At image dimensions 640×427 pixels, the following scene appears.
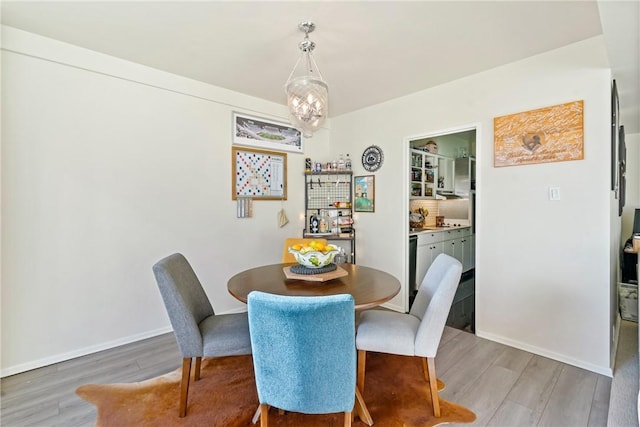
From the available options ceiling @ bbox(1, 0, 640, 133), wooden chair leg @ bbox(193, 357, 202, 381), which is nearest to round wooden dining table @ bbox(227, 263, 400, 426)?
wooden chair leg @ bbox(193, 357, 202, 381)

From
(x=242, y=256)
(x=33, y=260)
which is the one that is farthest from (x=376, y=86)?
(x=33, y=260)

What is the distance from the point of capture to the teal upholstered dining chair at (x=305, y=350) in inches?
46.6

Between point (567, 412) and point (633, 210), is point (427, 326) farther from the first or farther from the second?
point (633, 210)

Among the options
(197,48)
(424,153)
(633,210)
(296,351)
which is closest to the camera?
(296,351)

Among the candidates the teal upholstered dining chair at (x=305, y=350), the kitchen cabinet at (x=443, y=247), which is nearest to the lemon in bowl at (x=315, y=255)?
the teal upholstered dining chair at (x=305, y=350)

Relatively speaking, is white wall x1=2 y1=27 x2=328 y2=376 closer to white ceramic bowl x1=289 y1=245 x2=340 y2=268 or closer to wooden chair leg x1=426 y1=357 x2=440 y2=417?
white ceramic bowl x1=289 y1=245 x2=340 y2=268

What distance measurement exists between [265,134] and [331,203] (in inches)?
48.1

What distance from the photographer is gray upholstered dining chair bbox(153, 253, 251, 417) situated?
1607 millimetres

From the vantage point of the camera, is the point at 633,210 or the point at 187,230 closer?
Result: the point at 187,230

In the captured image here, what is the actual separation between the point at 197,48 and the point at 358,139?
6.95 ft

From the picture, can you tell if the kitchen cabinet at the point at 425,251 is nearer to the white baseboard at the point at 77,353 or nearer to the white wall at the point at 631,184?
the white wall at the point at 631,184

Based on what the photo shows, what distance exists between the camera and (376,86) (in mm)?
3105

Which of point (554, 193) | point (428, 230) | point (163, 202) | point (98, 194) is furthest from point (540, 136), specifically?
point (98, 194)

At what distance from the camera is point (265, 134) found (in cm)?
355
